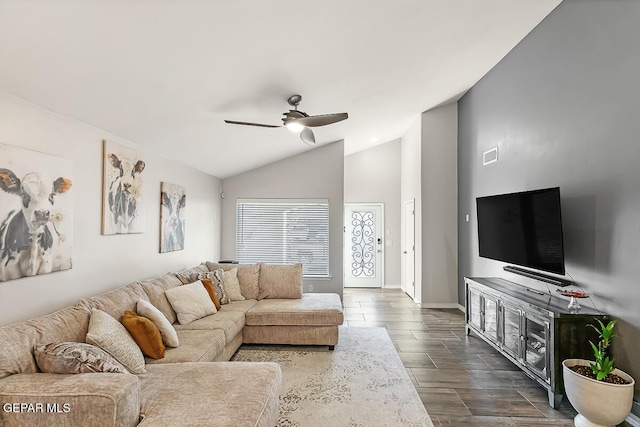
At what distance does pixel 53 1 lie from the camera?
1.64 m

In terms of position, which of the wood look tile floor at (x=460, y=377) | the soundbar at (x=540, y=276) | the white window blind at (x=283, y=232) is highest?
the white window blind at (x=283, y=232)

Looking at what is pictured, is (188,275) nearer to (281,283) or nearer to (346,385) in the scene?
(281,283)

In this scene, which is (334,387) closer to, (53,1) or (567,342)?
(567,342)

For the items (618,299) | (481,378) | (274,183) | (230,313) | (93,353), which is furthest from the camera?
(274,183)

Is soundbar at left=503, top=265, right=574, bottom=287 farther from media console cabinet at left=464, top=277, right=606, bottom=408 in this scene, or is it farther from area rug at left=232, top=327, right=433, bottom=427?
area rug at left=232, top=327, right=433, bottom=427

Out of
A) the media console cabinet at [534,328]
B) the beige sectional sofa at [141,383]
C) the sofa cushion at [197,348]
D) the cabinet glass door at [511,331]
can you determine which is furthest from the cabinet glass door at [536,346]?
the sofa cushion at [197,348]

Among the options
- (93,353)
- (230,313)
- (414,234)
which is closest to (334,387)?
(230,313)

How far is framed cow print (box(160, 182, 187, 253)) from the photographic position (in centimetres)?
439

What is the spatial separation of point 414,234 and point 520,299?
3.44 m

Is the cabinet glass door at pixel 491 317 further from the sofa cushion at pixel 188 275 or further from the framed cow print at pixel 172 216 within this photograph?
the framed cow print at pixel 172 216

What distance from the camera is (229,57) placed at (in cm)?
265

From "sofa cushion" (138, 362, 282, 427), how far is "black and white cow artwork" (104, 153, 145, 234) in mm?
1652

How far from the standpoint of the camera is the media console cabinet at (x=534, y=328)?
2.82 metres

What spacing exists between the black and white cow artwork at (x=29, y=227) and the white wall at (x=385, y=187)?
6.22 meters
